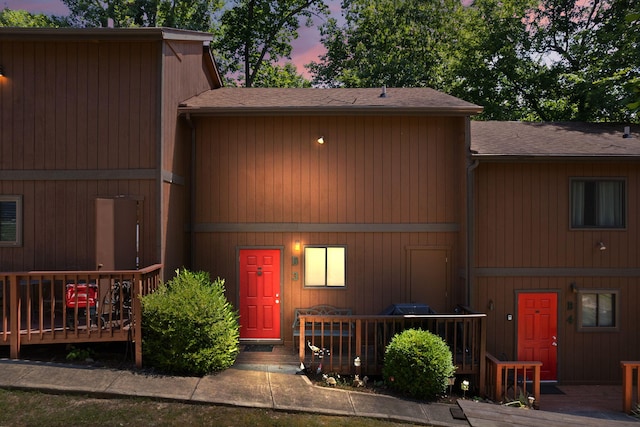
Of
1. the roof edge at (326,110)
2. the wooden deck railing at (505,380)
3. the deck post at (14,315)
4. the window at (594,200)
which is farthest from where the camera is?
the window at (594,200)

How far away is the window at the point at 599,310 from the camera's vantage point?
929 centimetres

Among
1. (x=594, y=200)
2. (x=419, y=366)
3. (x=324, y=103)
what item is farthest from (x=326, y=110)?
(x=594, y=200)

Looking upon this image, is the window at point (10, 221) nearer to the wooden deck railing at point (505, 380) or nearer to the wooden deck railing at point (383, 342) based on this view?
the wooden deck railing at point (383, 342)

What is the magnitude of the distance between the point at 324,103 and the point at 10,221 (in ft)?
21.9

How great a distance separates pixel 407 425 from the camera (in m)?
5.51

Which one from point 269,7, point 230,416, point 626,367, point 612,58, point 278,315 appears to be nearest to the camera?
point 230,416

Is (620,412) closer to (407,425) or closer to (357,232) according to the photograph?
(407,425)

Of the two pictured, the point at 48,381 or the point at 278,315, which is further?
the point at 278,315

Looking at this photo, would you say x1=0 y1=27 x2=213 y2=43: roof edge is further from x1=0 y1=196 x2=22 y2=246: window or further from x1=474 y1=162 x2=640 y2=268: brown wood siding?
x1=474 y1=162 x2=640 y2=268: brown wood siding

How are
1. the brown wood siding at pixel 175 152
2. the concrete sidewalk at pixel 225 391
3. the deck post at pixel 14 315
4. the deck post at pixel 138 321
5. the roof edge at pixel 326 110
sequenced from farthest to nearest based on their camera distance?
1. the roof edge at pixel 326 110
2. the brown wood siding at pixel 175 152
3. the deck post at pixel 138 321
4. the deck post at pixel 14 315
5. the concrete sidewalk at pixel 225 391

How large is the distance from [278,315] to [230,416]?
12.1ft

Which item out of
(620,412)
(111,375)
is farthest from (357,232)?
(620,412)

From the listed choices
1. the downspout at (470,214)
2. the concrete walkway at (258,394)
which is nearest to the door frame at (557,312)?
the downspout at (470,214)

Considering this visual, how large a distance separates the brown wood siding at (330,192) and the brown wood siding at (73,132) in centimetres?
173
